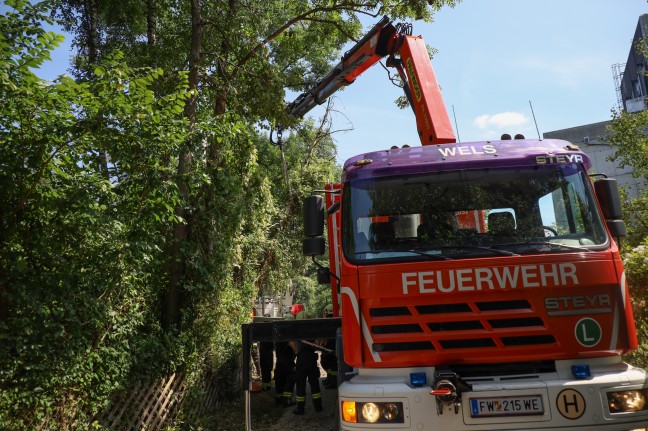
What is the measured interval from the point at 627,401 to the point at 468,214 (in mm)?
1901

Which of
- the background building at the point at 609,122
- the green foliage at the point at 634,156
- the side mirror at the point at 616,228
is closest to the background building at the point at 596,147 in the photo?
the background building at the point at 609,122

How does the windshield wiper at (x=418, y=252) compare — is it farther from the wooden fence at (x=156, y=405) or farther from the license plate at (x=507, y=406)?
the wooden fence at (x=156, y=405)

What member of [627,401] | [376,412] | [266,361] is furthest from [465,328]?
[266,361]

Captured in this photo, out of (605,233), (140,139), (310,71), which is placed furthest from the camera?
(310,71)

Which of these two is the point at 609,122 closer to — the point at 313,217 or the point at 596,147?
the point at 596,147

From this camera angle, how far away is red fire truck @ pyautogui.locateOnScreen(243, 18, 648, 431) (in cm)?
377

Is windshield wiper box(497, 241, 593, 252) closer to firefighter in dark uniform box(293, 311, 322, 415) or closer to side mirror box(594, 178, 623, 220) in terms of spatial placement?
side mirror box(594, 178, 623, 220)

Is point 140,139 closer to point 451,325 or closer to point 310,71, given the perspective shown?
point 451,325

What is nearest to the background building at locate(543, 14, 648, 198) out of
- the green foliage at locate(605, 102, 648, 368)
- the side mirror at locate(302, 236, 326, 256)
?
the green foliage at locate(605, 102, 648, 368)

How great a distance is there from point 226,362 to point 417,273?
7409 millimetres

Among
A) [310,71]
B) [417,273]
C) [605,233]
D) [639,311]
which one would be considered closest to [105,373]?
[417,273]

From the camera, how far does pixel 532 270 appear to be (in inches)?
161

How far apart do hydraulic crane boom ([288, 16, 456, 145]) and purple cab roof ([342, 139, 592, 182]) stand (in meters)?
1.92

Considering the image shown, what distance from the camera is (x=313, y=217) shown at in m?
5.10
